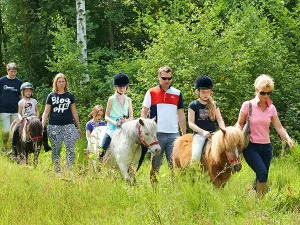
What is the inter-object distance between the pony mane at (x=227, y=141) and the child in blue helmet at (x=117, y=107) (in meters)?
2.01

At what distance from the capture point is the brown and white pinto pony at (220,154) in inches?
251

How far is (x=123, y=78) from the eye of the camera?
8.08 metres

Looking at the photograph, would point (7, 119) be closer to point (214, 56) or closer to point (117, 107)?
point (117, 107)

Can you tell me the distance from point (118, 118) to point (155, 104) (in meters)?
0.87

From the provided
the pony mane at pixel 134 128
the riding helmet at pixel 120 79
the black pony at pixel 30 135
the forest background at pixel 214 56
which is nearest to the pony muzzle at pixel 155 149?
the pony mane at pixel 134 128

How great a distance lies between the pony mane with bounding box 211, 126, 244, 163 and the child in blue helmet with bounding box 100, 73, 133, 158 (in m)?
2.01

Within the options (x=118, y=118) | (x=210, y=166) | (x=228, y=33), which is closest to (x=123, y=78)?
(x=118, y=118)

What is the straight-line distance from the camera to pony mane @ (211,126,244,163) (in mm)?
6367

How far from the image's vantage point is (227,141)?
6387mm

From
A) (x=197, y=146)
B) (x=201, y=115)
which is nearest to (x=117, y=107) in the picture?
(x=201, y=115)

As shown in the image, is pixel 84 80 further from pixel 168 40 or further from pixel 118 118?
pixel 118 118

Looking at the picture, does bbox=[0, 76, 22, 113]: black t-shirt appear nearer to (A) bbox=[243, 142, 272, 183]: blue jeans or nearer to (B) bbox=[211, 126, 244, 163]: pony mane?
(B) bbox=[211, 126, 244, 163]: pony mane

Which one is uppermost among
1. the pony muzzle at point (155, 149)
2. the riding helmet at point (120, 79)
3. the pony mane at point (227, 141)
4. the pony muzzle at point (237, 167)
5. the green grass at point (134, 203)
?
the riding helmet at point (120, 79)

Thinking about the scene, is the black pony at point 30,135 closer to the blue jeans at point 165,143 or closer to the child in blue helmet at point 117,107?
the child in blue helmet at point 117,107
